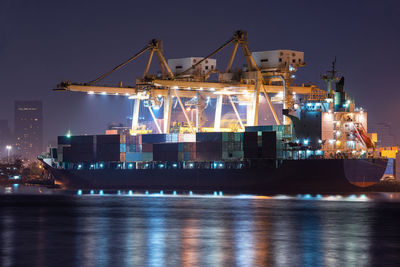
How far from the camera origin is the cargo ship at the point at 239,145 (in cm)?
7375

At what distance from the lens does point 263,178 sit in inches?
3014

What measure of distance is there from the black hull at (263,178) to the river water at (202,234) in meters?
13.9

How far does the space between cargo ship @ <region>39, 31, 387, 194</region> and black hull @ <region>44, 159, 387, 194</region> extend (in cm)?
11

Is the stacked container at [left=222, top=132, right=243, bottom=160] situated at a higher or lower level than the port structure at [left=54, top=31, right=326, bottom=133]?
lower

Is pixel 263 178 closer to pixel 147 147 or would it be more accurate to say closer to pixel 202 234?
pixel 147 147

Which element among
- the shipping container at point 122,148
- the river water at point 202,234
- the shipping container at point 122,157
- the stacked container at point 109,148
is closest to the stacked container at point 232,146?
the shipping container at point 122,148

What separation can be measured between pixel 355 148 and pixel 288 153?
7.68 m

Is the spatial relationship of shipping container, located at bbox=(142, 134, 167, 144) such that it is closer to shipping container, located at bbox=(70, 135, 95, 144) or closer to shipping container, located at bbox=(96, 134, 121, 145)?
shipping container, located at bbox=(96, 134, 121, 145)

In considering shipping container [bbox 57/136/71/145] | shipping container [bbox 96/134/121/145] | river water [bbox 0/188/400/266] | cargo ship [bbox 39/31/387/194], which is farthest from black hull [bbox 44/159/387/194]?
river water [bbox 0/188/400/266]

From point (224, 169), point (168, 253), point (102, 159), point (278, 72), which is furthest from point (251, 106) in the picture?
point (168, 253)

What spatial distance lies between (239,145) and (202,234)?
42.2 m

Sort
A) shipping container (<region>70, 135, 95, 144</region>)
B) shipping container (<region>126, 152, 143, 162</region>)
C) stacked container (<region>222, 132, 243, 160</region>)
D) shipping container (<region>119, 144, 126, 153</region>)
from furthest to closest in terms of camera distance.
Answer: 1. shipping container (<region>70, 135, 95, 144</region>)
2. shipping container (<region>119, 144, 126, 153</region>)
3. shipping container (<region>126, 152, 143, 162</region>)
4. stacked container (<region>222, 132, 243, 160</region>)

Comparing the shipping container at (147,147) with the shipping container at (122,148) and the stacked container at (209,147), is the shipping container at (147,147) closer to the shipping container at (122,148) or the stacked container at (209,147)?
the shipping container at (122,148)

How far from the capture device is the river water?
27.9 meters
